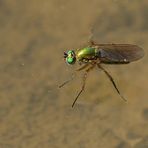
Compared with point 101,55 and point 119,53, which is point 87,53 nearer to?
point 101,55

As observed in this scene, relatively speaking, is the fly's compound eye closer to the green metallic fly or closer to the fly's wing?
the green metallic fly

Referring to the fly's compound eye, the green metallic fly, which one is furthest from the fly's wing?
the fly's compound eye

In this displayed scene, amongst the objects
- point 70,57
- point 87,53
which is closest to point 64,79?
point 70,57

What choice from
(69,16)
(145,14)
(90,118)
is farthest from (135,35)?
(90,118)

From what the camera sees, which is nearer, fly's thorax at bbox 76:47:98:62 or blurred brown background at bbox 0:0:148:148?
blurred brown background at bbox 0:0:148:148

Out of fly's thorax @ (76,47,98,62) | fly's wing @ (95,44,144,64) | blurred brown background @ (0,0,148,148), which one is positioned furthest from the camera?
fly's thorax @ (76,47,98,62)

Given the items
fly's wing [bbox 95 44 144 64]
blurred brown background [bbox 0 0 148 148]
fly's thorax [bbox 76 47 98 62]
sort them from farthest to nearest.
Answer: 1. fly's thorax [bbox 76 47 98 62]
2. fly's wing [bbox 95 44 144 64]
3. blurred brown background [bbox 0 0 148 148]
